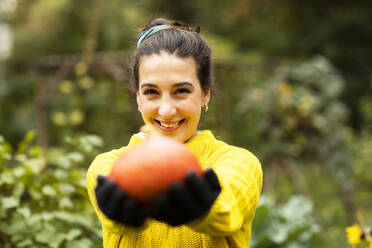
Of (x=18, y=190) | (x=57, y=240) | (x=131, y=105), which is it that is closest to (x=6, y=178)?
(x=18, y=190)

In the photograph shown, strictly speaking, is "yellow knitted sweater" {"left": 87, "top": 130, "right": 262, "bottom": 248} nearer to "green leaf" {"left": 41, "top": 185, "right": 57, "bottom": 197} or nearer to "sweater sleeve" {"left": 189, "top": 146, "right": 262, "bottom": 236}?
"sweater sleeve" {"left": 189, "top": 146, "right": 262, "bottom": 236}

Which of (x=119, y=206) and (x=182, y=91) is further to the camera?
(x=182, y=91)

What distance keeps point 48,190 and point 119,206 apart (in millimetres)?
1351

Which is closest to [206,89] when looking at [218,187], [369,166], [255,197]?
[255,197]

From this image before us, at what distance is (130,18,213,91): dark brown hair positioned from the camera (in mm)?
1551

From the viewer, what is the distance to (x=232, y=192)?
129 centimetres

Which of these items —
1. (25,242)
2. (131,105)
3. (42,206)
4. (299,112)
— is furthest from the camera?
(299,112)

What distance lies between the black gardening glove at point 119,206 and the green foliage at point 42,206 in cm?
117

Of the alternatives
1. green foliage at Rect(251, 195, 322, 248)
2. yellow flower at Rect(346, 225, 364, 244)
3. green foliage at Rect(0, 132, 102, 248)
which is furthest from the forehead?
green foliage at Rect(251, 195, 322, 248)

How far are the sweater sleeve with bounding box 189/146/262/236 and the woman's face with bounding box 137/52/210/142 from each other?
0.63 feet

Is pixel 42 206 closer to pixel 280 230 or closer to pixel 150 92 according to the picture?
pixel 150 92

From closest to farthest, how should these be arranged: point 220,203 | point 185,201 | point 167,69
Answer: point 185,201, point 220,203, point 167,69

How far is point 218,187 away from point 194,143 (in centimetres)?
50

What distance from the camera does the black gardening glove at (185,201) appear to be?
3.30 ft
